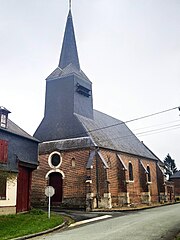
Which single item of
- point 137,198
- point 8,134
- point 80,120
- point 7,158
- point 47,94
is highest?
point 47,94

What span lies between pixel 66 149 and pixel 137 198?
10.00 metres

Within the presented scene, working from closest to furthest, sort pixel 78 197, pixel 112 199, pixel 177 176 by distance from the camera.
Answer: pixel 78 197 < pixel 112 199 < pixel 177 176

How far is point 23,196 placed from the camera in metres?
20.1

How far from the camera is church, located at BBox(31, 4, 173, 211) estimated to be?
25.3 meters

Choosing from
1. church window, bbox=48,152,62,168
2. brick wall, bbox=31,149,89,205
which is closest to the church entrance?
brick wall, bbox=31,149,89,205

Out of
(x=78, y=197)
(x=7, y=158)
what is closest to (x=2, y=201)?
(x=7, y=158)

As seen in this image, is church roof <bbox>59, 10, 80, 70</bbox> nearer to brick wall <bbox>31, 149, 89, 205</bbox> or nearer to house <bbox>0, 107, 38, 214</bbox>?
brick wall <bbox>31, 149, 89, 205</bbox>

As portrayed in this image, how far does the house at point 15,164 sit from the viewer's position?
17969mm

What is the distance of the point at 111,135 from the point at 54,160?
785 centimetres

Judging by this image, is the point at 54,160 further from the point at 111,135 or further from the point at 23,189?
the point at 111,135

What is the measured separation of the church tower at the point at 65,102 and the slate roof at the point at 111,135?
941 millimetres

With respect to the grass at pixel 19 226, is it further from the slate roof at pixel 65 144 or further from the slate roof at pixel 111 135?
the slate roof at pixel 111 135

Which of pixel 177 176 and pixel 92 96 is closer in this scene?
pixel 92 96

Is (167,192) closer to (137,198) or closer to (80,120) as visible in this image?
(137,198)
